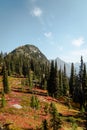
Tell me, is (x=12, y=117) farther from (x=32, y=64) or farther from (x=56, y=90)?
(x=32, y=64)

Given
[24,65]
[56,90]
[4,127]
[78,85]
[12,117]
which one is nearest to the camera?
[4,127]

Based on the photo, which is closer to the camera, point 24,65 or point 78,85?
point 78,85

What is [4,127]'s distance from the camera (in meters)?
35.2

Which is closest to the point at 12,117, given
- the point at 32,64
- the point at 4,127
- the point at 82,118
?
the point at 4,127

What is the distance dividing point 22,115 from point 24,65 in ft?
378

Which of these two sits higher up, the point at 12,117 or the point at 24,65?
the point at 24,65

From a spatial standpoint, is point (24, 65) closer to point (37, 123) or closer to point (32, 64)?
point (32, 64)

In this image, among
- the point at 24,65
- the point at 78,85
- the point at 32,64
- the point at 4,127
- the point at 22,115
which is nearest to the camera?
the point at 4,127

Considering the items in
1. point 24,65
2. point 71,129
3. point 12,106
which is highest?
point 24,65

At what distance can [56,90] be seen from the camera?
86562 millimetres

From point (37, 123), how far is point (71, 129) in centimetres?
612

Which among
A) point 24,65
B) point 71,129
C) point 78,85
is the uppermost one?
point 24,65

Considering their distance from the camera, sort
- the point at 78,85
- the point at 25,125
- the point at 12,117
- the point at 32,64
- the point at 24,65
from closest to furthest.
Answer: the point at 25,125 < the point at 12,117 < the point at 78,85 < the point at 24,65 < the point at 32,64

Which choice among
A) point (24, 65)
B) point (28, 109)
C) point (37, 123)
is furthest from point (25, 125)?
point (24, 65)
